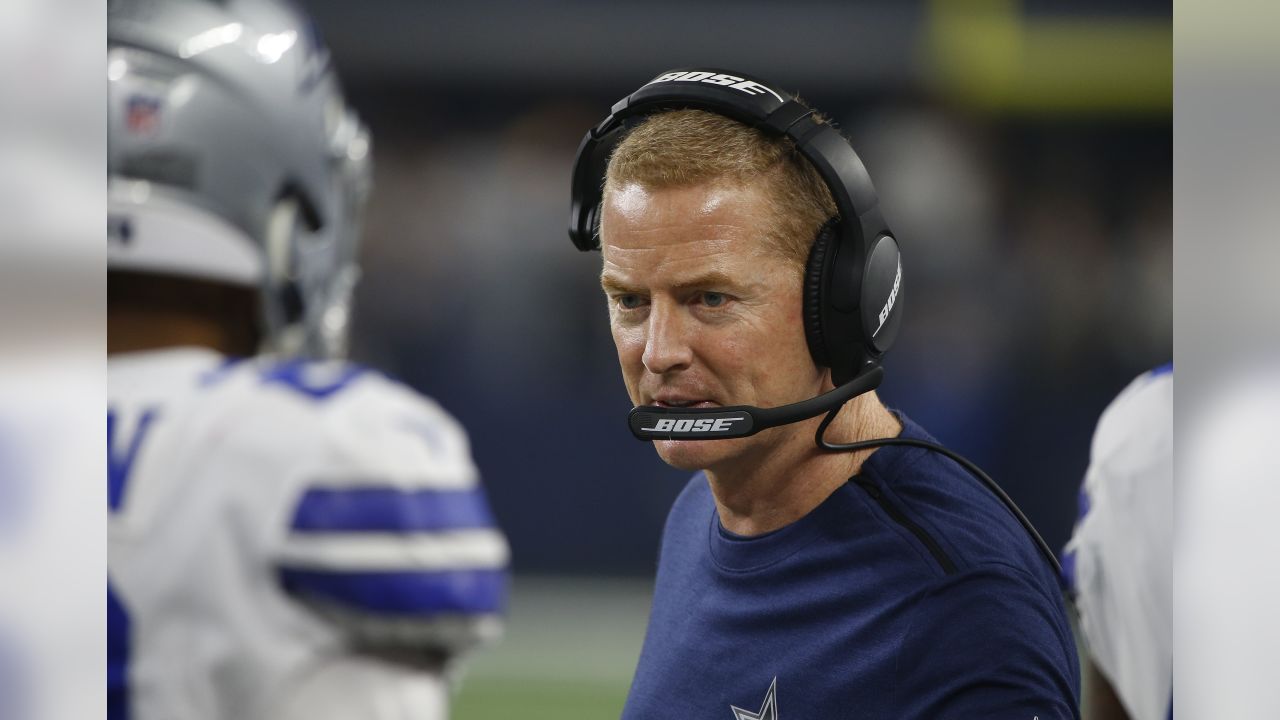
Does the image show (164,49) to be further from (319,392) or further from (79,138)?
(319,392)

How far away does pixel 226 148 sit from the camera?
49.1 inches

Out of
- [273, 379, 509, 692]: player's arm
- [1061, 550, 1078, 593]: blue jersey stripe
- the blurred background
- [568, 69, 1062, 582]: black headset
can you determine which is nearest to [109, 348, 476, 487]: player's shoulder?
[273, 379, 509, 692]: player's arm

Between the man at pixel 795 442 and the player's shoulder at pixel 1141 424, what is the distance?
0.37m

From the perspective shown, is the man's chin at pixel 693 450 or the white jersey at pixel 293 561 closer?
the man's chin at pixel 693 450

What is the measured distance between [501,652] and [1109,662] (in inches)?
129

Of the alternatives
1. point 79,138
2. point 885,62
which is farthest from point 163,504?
point 885,62

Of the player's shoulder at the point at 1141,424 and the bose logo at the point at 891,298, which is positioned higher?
the bose logo at the point at 891,298

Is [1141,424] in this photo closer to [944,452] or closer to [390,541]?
[944,452]

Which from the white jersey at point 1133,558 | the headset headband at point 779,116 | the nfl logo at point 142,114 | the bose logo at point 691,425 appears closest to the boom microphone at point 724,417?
the bose logo at point 691,425

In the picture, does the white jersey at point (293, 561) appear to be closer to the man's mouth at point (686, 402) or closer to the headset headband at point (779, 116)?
the man's mouth at point (686, 402)

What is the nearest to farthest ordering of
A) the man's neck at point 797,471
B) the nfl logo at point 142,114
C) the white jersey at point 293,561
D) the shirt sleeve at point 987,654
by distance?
the shirt sleeve at point 987,654, the man's neck at point 797,471, the white jersey at point 293,561, the nfl logo at point 142,114

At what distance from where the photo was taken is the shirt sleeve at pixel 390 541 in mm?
1029

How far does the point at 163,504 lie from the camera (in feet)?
3.49

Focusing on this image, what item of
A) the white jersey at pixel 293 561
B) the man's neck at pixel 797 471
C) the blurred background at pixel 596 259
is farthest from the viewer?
the blurred background at pixel 596 259
